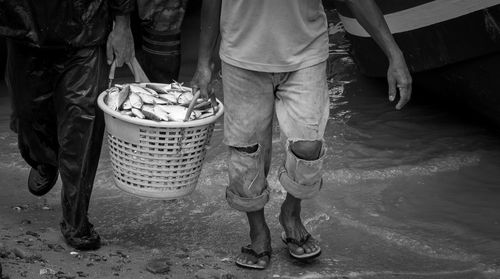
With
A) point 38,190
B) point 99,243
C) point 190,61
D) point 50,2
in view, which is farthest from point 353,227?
point 190,61

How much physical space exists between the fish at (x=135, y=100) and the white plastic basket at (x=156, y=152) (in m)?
0.10

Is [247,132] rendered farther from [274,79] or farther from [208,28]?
[208,28]

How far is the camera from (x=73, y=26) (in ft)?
15.1

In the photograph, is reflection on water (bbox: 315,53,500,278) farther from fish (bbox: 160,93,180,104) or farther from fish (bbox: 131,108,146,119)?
fish (bbox: 131,108,146,119)

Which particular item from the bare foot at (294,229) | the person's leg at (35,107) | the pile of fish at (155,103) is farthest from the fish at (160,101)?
the bare foot at (294,229)

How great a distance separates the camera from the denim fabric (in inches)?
177

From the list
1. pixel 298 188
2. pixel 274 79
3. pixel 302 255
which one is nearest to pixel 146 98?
pixel 274 79

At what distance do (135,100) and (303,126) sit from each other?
0.84 metres

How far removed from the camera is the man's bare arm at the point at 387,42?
14.2 feet

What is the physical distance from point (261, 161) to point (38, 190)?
1584 mm

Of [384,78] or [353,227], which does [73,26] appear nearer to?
[353,227]

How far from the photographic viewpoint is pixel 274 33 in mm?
4398

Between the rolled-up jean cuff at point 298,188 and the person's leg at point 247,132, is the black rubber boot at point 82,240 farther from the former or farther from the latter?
the rolled-up jean cuff at point 298,188

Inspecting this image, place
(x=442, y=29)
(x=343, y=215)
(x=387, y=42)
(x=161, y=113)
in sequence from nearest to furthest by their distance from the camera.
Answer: (x=387, y=42) → (x=161, y=113) → (x=343, y=215) → (x=442, y=29)
